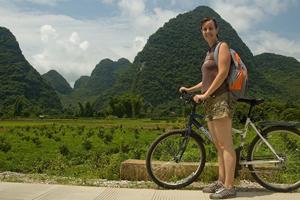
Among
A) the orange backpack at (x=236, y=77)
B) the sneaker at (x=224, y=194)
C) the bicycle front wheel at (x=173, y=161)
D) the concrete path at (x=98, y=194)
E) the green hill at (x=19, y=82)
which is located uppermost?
the green hill at (x=19, y=82)

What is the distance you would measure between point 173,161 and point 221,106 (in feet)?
3.24

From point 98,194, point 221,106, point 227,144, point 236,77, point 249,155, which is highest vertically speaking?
point 236,77

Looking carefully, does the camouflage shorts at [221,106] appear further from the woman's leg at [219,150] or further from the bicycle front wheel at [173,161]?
the bicycle front wheel at [173,161]

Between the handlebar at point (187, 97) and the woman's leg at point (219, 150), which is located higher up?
the handlebar at point (187, 97)

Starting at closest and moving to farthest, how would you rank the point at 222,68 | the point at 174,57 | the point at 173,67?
1. the point at 222,68
2. the point at 173,67
3. the point at 174,57

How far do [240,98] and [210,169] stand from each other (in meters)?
1.30

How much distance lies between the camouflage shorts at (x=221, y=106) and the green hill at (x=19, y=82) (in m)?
115

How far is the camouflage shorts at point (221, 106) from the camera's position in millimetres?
4504

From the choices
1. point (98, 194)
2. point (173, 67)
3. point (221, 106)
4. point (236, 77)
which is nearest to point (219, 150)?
point (221, 106)

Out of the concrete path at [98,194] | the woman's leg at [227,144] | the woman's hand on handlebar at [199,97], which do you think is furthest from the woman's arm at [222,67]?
the concrete path at [98,194]

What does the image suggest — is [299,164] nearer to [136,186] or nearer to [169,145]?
[169,145]

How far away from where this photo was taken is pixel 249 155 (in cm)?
485

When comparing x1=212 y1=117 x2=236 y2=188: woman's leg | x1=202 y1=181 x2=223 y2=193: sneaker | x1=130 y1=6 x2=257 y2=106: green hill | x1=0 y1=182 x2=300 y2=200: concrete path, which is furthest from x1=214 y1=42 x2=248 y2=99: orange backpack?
x1=130 y1=6 x2=257 y2=106: green hill

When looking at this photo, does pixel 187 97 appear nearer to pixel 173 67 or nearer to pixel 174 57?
pixel 173 67
